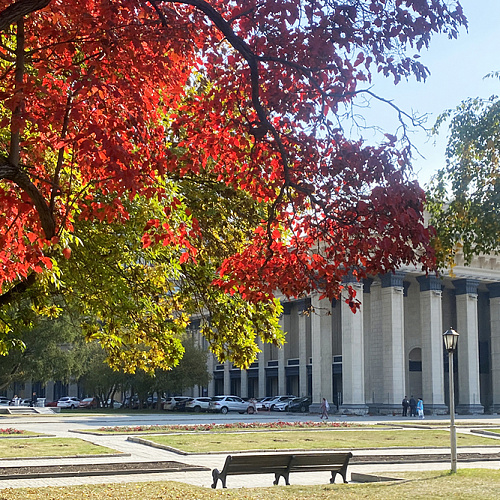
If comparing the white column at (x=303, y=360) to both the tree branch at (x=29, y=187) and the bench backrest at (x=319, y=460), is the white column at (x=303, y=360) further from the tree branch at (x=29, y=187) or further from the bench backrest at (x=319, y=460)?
the tree branch at (x=29, y=187)

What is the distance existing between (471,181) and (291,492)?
273 inches

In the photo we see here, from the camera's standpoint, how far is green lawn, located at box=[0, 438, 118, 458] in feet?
74.4

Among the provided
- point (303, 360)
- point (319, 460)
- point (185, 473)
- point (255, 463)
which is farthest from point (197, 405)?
point (255, 463)

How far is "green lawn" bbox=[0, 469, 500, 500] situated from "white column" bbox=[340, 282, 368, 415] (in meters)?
42.7

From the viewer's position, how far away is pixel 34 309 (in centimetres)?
1415

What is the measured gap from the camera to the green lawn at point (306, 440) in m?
26.0

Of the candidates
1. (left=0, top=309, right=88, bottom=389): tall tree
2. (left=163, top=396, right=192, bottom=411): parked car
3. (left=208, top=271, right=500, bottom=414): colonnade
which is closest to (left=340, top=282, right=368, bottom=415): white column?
(left=208, top=271, right=500, bottom=414): colonnade

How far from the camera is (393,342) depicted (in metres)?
59.2

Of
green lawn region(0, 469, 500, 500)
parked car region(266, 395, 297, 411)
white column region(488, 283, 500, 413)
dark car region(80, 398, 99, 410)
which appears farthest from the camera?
dark car region(80, 398, 99, 410)

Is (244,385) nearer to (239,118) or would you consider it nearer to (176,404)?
(176,404)

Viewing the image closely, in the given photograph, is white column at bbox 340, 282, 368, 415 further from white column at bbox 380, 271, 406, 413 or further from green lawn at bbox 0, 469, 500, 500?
green lawn at bbox 0, 469, 500, 500

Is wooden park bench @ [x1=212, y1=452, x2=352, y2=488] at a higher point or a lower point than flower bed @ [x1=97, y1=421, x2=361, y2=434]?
higher

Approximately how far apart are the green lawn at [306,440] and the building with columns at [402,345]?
22.6m

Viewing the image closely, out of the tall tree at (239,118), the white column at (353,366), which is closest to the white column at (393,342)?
the white column at (353,366)
